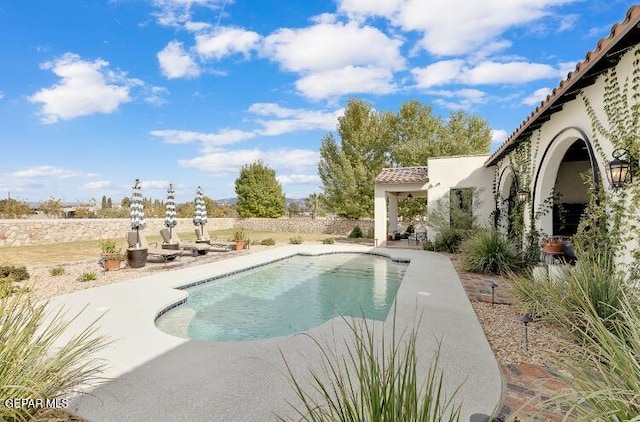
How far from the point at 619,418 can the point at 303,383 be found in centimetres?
302

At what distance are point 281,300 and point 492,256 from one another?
7.35 meters

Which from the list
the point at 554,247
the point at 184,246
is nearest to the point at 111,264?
the point at 184,246

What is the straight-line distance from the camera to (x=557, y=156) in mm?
8664

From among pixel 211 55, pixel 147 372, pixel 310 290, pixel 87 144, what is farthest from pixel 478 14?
pixel 87 144

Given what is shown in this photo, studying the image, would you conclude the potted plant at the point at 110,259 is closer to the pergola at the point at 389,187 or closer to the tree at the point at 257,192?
the pergola at the point at 389,187

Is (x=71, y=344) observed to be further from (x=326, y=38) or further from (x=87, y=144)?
(x=87, y=144)

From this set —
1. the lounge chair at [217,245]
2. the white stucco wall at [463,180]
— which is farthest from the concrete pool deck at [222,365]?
the white stucco wall at [463,180]

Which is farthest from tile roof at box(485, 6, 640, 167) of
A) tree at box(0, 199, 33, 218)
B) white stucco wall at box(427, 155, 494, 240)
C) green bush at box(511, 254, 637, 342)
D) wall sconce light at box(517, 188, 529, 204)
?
tree at box(0, 199, 33, 218)

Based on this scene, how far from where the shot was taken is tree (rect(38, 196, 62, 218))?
91.5 ft

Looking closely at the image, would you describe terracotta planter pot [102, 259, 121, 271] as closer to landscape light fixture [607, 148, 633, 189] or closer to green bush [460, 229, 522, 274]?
green bush [460, 229, 522, 274]

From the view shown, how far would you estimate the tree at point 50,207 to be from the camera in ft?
91.5

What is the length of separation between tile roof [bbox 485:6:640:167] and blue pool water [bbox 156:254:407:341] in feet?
17.3

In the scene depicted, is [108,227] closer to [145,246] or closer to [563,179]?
[145,246]

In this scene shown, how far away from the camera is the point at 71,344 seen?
3248 millimetres
